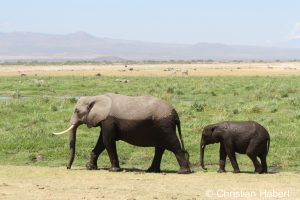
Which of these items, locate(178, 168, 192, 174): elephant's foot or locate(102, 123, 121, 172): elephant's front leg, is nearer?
locate(178, 168, 192, 174): elephant's foot

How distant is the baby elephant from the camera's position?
1455cm

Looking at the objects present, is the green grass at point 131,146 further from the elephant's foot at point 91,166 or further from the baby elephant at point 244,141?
the elephant's foot at point 91,166

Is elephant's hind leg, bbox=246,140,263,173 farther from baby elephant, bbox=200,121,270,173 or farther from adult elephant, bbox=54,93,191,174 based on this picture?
adult elephant, bbox=54,93,191,174

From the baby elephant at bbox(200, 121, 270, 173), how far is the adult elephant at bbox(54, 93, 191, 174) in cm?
94

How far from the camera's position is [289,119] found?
23109 mm

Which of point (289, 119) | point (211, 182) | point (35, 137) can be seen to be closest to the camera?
point (211, 182)

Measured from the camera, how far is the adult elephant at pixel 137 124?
1450 centimetres

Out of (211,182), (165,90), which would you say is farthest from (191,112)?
(165,90)

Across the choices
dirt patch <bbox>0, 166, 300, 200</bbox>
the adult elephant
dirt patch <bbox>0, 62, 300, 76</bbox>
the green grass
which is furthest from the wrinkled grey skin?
dirt patch <bbox>0, 62, 300, 76</bbox>

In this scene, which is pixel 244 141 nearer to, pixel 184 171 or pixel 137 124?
pixel 184 171

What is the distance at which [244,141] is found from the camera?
14641 mm

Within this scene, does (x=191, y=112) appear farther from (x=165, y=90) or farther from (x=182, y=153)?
(x=165, y=90)

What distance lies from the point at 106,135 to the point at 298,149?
224 inches

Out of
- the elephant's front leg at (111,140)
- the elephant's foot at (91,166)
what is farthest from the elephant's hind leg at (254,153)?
the elephant's foot at (91,166)
